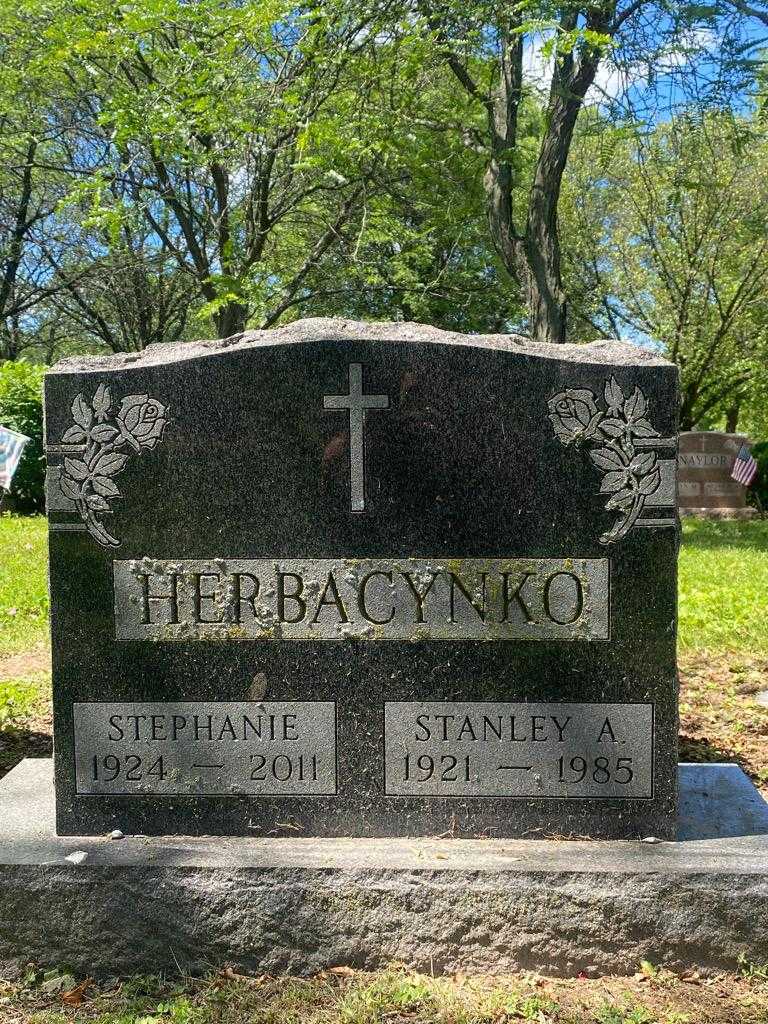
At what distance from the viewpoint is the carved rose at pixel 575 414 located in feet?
9.65

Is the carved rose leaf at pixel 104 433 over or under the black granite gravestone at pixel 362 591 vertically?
over

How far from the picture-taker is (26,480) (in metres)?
15.3

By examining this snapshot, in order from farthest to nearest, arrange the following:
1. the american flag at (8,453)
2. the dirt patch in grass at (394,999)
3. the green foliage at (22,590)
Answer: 1. the american flag at (8,453)
2. the green foliage at (22,590)
3. the dirt patch in grass at (394,999)

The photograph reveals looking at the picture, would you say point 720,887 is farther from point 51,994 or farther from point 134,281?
point 134,281

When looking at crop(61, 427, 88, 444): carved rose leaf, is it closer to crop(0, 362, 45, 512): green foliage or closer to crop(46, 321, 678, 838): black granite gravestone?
crop(46, 321, 678, 838): black granite gravestone

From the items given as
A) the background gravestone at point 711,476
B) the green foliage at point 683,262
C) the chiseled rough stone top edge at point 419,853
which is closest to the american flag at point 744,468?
the background gravestone at point 711,476

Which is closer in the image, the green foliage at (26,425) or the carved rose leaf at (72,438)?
the carved rose leaf at (72,438)

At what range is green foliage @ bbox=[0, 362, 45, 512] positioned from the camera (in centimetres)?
1531

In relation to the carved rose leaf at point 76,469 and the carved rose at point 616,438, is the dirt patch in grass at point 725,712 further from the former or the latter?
the carved rose leaf at point 76,469

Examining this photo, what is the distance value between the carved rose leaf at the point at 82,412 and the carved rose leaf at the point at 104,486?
6.8 inches

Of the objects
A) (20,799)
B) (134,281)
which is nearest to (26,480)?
(134,281)

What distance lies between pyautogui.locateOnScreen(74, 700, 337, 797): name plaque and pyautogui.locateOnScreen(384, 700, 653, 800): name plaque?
26cm

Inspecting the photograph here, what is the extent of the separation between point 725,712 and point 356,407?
10.8 ft

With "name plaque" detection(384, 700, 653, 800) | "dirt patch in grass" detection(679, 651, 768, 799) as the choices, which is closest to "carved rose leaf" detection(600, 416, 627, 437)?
"name plaque" detection(384, 700, 653, 800)
